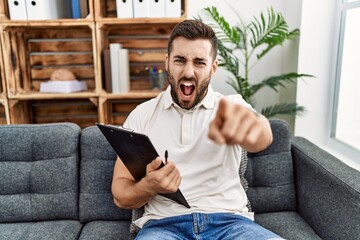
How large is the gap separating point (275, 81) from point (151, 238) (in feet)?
4.30

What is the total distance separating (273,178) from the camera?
1458 mm

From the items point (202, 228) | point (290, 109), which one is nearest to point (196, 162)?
point (202, 228)

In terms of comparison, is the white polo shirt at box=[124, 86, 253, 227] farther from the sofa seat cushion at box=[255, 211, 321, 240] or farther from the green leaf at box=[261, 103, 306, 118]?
the green leaf at box=[261, 103, 306, 118]

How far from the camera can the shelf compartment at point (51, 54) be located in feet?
7.23

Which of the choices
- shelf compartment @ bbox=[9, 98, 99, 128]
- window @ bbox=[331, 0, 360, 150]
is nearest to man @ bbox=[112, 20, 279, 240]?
window @ bbox=[331, 0, 360, 150]

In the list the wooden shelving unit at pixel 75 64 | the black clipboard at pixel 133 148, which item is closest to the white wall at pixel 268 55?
the wooden shelving unit at pixel 75 64

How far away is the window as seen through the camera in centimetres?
179

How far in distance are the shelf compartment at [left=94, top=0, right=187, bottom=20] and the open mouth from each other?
3.08 feet

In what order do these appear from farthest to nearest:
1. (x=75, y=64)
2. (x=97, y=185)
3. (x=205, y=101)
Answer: (x=75, y=64)
(x=97, y=185)
(x=205, y=101)

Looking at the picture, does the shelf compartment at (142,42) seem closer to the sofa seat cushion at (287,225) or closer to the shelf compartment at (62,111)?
the shelf compartment at (62,111)

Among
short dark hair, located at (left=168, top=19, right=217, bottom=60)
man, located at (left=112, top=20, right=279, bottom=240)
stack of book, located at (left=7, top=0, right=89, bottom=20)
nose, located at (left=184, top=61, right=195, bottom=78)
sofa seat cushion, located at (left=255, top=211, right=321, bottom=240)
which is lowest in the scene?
sofa seat cushion, located at (left=255, top=211, right=321, bottom=240)

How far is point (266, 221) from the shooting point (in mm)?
1389

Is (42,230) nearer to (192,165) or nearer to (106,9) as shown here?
(192,165)

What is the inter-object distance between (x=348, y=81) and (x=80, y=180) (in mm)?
→ 1595
